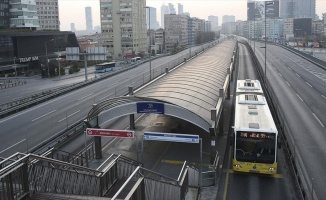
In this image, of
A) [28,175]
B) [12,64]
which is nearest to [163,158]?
[28,175]

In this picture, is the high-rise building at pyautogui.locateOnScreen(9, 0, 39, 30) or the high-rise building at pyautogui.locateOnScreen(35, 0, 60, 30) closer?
the high-rise building at pyautogui.locateOnScreen(9, 0, 39, 30)

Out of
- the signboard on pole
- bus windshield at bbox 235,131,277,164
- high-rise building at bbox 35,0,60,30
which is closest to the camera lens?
bus windshield at bbox 235,131,277,164

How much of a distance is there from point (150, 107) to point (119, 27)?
98.8m

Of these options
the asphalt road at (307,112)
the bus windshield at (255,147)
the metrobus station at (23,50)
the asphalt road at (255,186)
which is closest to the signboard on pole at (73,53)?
the metrobus station at (23,50)

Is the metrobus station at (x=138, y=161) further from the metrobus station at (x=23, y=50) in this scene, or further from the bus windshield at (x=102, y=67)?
the metrobus station at (x=23, y=50)

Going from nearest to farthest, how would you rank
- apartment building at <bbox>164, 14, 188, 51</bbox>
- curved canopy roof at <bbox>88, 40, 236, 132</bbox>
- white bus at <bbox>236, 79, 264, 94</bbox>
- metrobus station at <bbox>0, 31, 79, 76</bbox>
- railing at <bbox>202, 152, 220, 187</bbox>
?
railing at <bbox>202, 152, 220, 187</bbox> < curved canopy roof at <bbox>88, 40, 236, 132</bbox> < white bus at <bbox>236, 79, 264, 94</bbox> < metrobus station at <bbox>0, 31, 79, 76</bbox> < apartment building at <bbox>164, 14, 188, 51</bbox>

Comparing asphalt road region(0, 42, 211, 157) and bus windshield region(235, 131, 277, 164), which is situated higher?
bus windshield region(235, 131, 277, 164)

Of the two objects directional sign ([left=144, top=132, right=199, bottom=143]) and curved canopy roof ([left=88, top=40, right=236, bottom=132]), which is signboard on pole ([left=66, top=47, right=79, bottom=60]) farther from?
directional sign ([left=144, top=132, right=199, bottom=143])

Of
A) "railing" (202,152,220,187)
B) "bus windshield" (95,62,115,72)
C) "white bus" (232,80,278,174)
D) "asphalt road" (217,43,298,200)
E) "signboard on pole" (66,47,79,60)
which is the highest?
"signboard on pole" (66,47,79,60)

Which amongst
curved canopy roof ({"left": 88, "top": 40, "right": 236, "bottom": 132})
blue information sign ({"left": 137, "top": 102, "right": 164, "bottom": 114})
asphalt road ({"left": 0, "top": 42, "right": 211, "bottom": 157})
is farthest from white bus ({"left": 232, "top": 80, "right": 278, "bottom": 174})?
asphalt road ({"left": 0, "top": 42, "right": 211, "bottom": 157})

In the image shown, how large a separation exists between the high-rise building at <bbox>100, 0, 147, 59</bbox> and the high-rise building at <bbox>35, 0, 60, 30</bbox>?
161 ft

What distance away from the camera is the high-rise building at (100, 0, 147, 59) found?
113250mm

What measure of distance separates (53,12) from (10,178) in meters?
163

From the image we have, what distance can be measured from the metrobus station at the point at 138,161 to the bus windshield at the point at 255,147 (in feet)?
4.61
